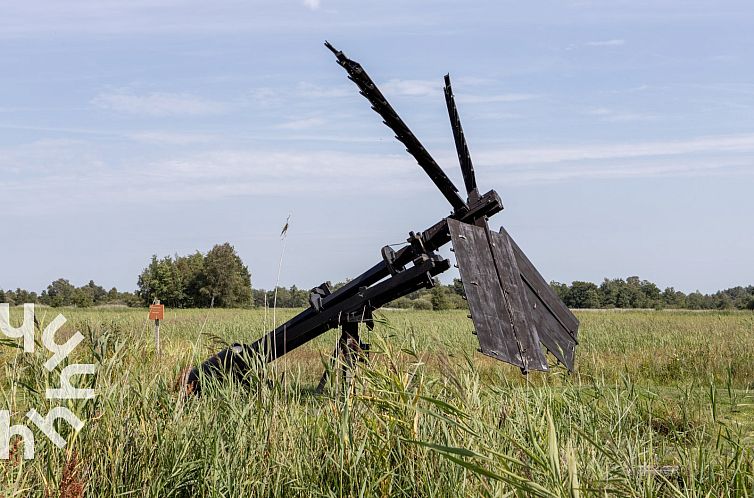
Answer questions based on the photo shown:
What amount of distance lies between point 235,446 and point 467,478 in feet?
4.71

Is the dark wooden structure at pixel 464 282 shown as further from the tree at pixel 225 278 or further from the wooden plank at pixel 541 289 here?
the tree at pixel 225 278

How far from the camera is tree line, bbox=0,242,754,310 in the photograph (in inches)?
2441

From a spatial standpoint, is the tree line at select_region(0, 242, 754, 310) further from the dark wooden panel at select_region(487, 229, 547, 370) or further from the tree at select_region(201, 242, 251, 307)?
the dark wooden panel at select_region(487, 229, 547, 370)

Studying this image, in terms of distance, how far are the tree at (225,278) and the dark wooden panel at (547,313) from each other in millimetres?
55846

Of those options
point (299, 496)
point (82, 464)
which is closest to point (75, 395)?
point (82, 464)

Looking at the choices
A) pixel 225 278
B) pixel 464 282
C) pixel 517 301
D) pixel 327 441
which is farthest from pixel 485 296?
pixel 225 278

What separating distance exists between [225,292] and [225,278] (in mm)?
1195

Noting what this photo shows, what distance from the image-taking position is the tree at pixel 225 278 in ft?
211

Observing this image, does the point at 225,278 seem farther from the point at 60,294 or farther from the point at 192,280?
the point at 60,294

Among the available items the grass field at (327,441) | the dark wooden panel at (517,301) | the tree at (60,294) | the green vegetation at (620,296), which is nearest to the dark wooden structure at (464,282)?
the dark wooden panel at (517,301)

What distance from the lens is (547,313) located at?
344 inches

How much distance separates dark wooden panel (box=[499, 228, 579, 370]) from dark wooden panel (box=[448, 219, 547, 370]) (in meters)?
0.66

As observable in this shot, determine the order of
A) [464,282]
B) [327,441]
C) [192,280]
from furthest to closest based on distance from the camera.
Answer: [192,280], [464,282], [327,441]

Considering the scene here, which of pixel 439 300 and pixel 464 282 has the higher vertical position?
pixel 439 300
